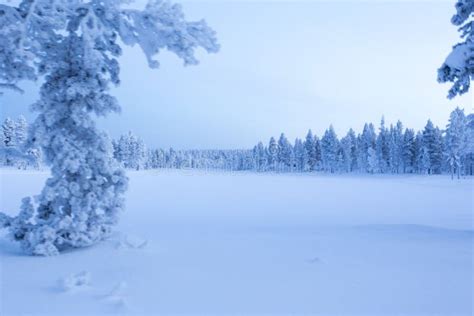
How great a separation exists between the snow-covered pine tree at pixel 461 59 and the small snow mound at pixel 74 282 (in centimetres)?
1074

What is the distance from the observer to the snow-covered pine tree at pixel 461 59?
1036cm

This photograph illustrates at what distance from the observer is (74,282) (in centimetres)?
593

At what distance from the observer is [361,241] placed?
9.72 metres

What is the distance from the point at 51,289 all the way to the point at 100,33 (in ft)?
17.7

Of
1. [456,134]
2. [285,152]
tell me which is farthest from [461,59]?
[285,152]

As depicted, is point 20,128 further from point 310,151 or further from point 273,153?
point 310,151

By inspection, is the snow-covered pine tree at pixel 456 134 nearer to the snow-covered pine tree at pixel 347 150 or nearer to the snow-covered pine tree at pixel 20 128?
the snow-covered pine tree at pixel 347 150

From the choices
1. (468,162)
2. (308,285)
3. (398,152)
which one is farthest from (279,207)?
(468,162)

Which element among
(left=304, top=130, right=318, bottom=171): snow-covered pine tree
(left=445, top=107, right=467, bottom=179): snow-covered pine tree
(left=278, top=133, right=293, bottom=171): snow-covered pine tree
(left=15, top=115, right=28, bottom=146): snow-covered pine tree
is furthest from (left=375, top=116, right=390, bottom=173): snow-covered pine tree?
(left=15, top=115, right=28, bottom=146): snow-covered pine tree

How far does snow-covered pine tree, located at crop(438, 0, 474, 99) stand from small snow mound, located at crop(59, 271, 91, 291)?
1074 cm

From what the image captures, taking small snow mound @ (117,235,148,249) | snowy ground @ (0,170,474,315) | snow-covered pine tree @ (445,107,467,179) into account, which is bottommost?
snowy ground @ (0,170,474,315)

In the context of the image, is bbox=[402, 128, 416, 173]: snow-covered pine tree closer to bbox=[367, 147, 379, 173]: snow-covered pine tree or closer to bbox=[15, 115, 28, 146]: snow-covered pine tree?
bbox=[367, 147, 379, 173]: snow-covered pine tree

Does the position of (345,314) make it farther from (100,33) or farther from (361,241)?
(100,33)

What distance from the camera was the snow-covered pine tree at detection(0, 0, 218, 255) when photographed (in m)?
8.12
